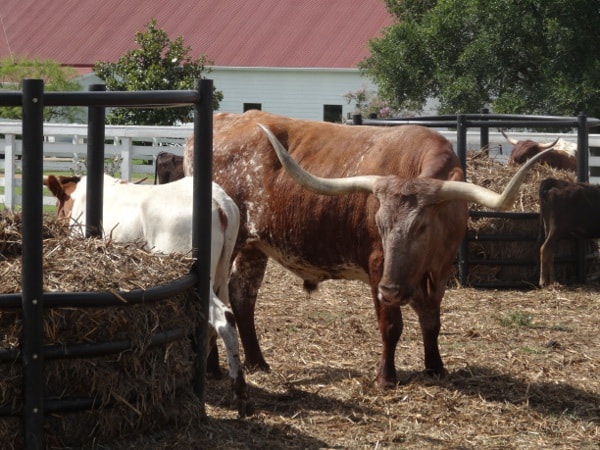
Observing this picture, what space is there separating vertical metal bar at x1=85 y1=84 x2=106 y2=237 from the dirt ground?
4.11ft

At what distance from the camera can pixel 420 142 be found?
7.40m

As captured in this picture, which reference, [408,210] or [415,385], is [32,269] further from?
[415,385]

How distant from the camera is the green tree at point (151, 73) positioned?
24297 millimetres

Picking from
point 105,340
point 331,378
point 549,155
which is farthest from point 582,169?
point 105,340

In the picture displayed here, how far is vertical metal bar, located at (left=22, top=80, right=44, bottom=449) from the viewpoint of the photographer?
4625mm

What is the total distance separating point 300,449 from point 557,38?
1891 cm

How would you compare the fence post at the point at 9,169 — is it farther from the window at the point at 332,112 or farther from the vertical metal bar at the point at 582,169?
the window at the point at 332,112

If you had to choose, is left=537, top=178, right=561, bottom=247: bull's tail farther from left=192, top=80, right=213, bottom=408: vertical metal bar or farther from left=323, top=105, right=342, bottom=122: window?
left=323, top=105, right=342, bottom=122: window

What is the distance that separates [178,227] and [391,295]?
1.34 meters

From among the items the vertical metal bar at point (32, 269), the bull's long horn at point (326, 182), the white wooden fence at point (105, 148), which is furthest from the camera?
the white wooden fence at point (105, 148)

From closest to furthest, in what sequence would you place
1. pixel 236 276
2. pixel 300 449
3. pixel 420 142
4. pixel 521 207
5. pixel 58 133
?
pixel 300 449 → pixel 420 142 → pixel 236 276 → pixel 521 207 → pixel 58 133

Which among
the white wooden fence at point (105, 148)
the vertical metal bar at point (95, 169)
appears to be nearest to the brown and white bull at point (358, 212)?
the vertical metal bar at point (95, 169)

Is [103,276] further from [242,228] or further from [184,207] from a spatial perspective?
[242,228]

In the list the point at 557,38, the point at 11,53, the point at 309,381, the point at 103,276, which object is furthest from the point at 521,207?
the point at 11,53
